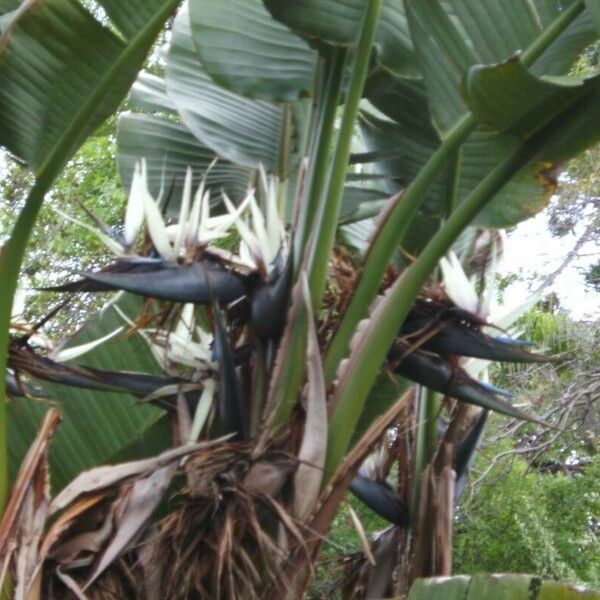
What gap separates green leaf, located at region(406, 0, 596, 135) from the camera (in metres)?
1.36

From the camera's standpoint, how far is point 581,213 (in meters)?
4.03

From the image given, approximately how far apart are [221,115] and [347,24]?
0.48 m

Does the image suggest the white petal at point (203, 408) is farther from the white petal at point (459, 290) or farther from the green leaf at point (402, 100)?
the green leaf at point (402, 100)

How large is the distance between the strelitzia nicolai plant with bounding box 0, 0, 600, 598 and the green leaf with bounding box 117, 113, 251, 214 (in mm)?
400

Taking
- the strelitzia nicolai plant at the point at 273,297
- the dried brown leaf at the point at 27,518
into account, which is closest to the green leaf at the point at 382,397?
the strelitzia nicolai plant at the point at 273,297

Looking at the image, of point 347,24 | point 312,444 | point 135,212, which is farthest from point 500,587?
point 347,24

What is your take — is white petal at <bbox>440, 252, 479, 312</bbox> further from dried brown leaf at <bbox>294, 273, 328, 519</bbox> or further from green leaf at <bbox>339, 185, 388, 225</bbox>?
green leaf at <bbox>339, 185, 388, 225</bbox>

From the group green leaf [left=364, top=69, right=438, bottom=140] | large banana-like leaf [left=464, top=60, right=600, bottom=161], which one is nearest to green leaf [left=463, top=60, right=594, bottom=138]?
large banana-like leaf [left=464, top=60, right=600, bottom=161]

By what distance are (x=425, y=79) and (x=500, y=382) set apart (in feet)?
7.66

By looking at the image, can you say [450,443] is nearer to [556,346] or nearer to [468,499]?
[468,499]

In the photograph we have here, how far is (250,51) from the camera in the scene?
5.38 feet

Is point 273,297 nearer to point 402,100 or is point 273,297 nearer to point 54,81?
point 54,81

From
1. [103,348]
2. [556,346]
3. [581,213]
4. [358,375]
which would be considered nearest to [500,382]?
[556,346]

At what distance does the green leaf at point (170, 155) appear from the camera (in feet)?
6.85
